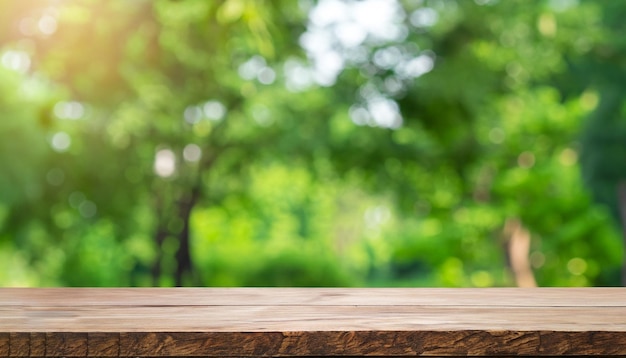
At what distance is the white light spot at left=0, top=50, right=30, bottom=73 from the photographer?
13312 mm

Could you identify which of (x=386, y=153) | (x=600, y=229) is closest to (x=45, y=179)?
(x=386, y=153)

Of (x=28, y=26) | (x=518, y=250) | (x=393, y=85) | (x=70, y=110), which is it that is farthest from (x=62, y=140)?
(x=518, y=250)

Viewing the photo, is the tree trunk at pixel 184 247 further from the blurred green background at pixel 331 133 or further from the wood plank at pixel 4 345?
the wood plank at pixel 4 345

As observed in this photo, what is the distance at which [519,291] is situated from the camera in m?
1.90

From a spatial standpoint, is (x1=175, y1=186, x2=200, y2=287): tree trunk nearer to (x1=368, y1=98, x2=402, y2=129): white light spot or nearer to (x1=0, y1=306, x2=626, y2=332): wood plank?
(x1=368, y1=98, x2=402, y2=129): white light spot

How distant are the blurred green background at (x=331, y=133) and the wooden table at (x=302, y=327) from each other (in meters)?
7.51

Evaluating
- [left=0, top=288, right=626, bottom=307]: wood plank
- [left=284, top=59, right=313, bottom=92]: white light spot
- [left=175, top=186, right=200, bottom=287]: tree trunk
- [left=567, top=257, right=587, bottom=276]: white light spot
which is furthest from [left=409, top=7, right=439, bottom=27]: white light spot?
[left=0, top=288, right=626, bottom=307]: wood plank

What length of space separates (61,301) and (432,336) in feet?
2.35

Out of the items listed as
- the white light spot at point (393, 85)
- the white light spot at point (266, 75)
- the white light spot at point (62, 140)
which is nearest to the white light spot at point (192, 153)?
the white light spot at point (266, 75)

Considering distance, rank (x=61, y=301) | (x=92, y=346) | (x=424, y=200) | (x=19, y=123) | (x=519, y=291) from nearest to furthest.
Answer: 1. (x=92, y=346)
2. (x=61, y=301)
3. (x=519, y=291)
4. (x=19, y=123)
5. (x=424, y=200)

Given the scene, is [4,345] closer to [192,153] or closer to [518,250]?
[192,153]

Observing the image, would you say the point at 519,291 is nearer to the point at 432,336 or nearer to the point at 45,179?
the point at 432,336

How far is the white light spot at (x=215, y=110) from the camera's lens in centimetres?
1617

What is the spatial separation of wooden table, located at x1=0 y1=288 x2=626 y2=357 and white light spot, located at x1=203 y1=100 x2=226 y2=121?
1458cm
